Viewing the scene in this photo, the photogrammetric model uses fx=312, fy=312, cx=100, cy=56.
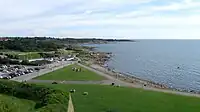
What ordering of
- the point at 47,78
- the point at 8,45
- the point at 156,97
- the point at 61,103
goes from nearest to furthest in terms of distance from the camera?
1. the point at 61,103
2. the point at 156,97
3. the point at 47,78
4. the point at 8,45

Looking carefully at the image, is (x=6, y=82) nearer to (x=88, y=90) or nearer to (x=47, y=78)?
(x=88, y=90)

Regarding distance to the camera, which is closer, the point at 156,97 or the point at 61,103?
the point at 61,103

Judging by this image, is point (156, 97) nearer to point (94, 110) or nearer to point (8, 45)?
point (94, 110)

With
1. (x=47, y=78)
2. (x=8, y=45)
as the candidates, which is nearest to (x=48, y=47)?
(x=8, y=45)

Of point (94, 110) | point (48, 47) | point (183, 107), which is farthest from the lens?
point (48, 47)

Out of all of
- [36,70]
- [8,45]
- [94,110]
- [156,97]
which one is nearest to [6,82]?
[94,110]

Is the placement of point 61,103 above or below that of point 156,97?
above
